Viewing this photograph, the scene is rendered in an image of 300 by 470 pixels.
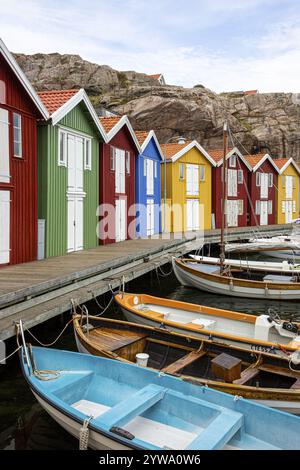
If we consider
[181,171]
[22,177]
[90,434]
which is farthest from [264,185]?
[90,434]

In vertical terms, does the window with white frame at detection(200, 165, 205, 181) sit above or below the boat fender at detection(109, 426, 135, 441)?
above

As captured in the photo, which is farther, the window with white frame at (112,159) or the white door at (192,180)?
the white door at (192,180)

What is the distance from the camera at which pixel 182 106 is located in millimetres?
49906

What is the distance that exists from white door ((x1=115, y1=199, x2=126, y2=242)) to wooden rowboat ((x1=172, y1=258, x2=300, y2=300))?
492 cm

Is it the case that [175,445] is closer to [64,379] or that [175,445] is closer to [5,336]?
[64,379]

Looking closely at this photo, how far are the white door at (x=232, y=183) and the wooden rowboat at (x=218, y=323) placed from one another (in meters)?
28.7

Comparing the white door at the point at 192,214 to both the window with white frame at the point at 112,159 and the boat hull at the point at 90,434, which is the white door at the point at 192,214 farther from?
the boat hull at the point at 90,434

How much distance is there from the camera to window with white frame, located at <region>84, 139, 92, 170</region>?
71.5 ft

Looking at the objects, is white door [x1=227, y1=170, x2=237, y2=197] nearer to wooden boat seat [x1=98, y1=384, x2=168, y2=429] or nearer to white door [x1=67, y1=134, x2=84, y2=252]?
white door [x1=67, y1=134, x2=84, y2=252]

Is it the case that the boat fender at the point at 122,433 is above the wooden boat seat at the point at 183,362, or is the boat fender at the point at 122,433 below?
below

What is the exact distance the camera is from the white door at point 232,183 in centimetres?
4122

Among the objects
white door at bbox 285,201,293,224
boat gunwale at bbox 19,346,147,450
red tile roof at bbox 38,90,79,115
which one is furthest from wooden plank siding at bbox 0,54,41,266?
white door at bbox 285,201,293,224

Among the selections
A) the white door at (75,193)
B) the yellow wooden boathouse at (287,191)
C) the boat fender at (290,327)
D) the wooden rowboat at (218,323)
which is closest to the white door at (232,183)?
the yellow wooden boathouse at (287,191)

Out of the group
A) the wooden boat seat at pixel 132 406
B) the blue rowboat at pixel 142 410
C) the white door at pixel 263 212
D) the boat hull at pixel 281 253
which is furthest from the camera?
the white door at pixel 263 212
